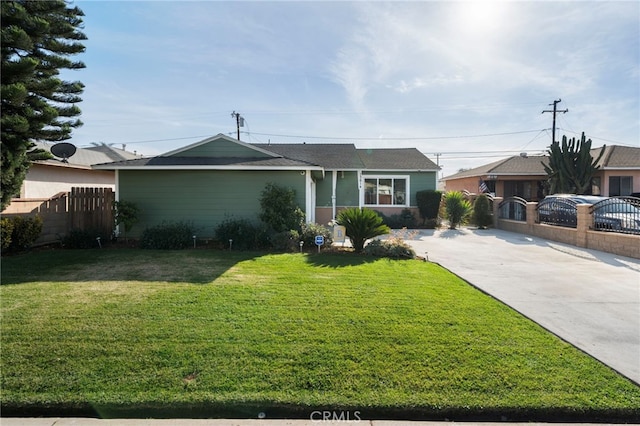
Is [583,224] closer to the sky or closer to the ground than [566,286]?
closer to the sky

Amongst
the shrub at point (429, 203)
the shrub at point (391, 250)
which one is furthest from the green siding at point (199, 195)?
the shrub at point (429, 203)

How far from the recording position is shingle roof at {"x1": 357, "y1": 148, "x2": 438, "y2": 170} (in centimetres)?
1908

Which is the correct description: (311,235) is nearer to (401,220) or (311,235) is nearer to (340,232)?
(340,232)

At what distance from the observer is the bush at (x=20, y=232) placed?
838 cm

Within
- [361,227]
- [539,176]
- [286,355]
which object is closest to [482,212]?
[361,227]

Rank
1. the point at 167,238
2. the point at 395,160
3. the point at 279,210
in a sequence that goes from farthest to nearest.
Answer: the point at 395,160
the point at 279,210
the point at 167,238

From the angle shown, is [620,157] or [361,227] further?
[620,157]

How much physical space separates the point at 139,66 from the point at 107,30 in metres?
2.52

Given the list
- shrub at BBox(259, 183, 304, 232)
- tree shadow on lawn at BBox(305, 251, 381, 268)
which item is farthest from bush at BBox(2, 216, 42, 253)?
tree shadow on lawn at BBox(305, 251, 381, 268)

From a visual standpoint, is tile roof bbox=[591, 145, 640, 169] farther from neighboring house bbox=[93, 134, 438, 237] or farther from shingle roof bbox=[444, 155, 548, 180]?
neighboring house bbox=[93, 134, 438, 237]

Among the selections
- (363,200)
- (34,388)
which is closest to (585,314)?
(34,388)

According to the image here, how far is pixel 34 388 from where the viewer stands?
3061 mm

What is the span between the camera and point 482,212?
17641 millimetres

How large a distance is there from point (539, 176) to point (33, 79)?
94.8 feet
